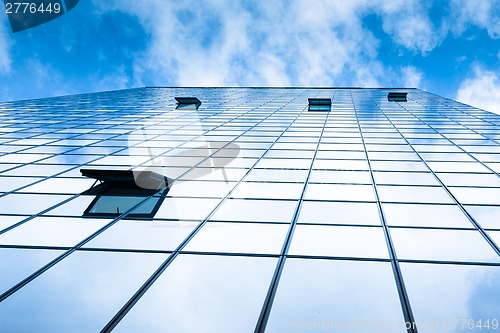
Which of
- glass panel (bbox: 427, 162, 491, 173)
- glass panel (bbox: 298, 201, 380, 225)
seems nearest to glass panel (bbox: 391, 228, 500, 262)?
glass panel (bbox: 298, 201, 380, 225)

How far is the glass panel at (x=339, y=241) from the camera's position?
23.9 feet

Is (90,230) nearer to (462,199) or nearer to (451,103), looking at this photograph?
(462,199)

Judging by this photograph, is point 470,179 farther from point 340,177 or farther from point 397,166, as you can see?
Result: point 340,177

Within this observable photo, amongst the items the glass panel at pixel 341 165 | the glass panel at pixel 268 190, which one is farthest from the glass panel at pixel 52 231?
the glass panel at pixel 341 165

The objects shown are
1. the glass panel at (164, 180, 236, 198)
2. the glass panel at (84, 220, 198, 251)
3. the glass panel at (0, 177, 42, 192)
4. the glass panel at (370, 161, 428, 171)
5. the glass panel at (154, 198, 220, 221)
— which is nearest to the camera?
the glass panel at (84, 220, 198, 251)

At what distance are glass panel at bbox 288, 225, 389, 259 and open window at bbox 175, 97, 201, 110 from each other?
25547 mm

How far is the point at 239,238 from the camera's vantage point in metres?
8.09

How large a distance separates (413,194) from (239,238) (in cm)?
545

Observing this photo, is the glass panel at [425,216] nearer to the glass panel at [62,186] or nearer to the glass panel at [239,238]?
the glass panel at [239,238]

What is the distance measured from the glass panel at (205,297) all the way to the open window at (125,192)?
2970mm

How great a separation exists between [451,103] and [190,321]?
35660mm

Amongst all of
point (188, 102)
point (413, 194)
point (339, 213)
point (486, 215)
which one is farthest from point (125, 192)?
point (188, 102)

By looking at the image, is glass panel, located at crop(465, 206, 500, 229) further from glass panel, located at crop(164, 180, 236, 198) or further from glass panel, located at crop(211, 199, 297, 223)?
glass panel, located at crop(164, 180, 236, 198)

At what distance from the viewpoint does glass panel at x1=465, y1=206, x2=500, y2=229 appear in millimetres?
8500
